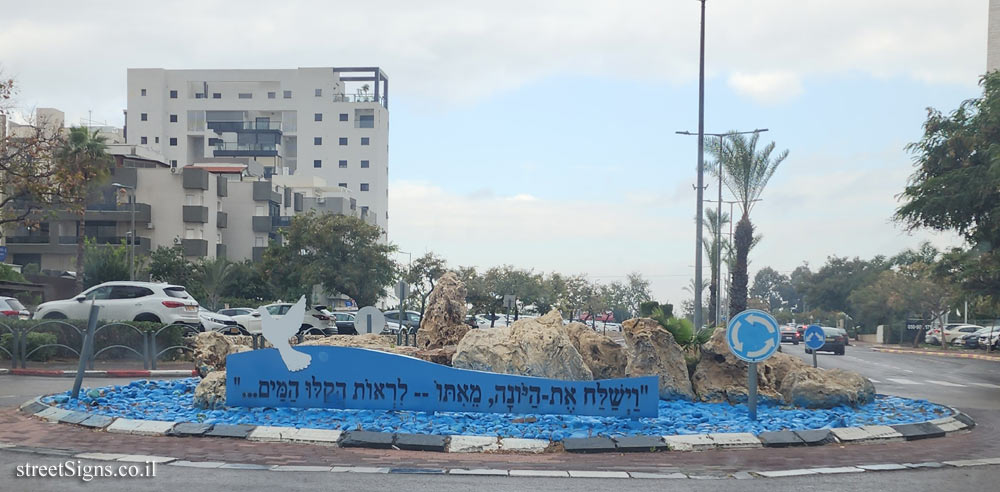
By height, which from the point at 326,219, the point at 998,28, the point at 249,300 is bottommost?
the point at 249,300

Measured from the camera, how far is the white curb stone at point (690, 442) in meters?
11.0

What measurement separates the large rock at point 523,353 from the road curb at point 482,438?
301cm

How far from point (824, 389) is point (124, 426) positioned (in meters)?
10.2

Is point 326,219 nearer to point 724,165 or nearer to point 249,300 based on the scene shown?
Result: point 249,300

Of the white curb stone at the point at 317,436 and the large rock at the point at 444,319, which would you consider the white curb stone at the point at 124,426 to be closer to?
the white curb stone at the point at 317,436

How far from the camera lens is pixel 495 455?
10594 mm

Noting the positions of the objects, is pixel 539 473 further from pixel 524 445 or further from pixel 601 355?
pixel 601 355

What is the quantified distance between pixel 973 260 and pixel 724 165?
480 inches

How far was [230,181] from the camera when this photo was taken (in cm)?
7750

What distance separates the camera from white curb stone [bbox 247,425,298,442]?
11195 mm

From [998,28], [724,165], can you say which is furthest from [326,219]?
[998,28]

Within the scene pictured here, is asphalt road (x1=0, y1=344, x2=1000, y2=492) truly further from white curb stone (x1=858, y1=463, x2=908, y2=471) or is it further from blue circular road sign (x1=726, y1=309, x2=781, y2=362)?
blue circular road sign (x1=726, y1=309, x2=781, y2=362)

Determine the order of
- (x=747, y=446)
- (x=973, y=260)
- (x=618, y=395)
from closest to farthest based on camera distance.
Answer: (x=747, y=446) < (x=618, y=395) < (x=973, y=260)

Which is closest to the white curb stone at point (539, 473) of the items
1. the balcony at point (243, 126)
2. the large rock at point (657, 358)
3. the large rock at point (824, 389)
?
the large rock at point (657, 358)
